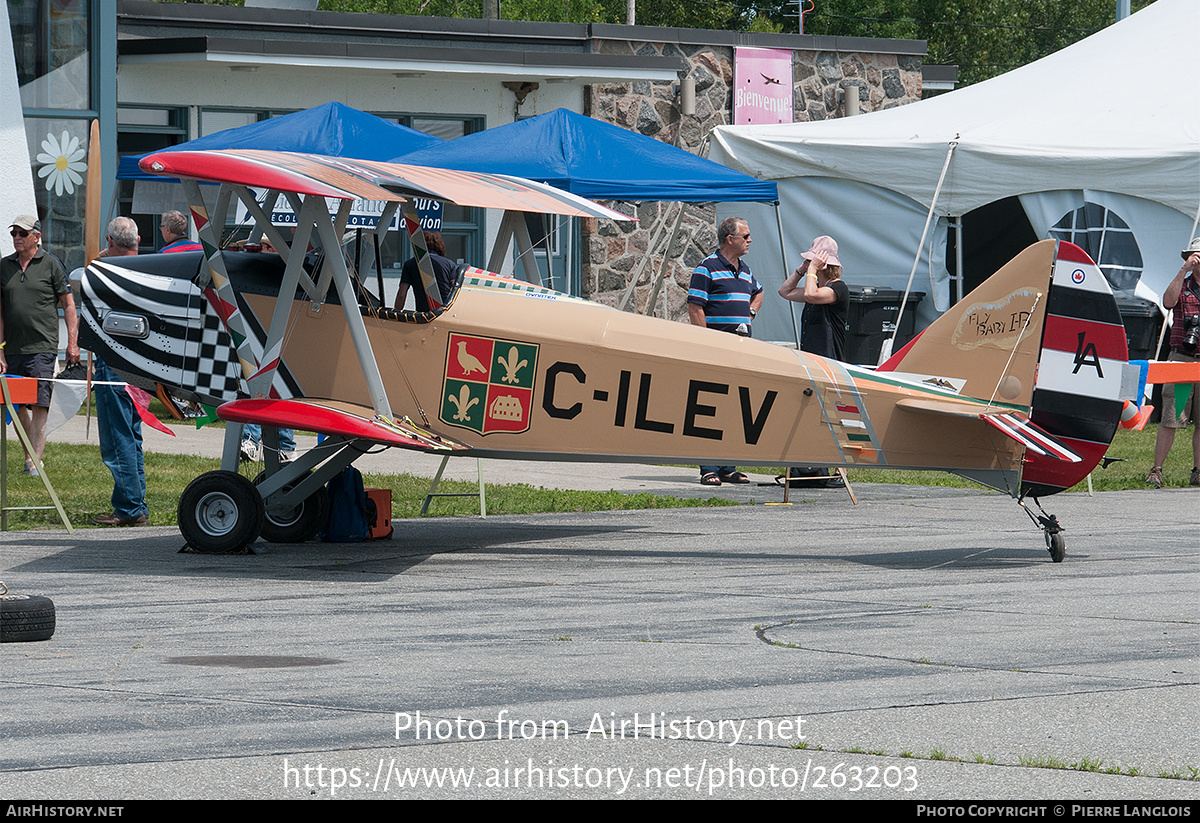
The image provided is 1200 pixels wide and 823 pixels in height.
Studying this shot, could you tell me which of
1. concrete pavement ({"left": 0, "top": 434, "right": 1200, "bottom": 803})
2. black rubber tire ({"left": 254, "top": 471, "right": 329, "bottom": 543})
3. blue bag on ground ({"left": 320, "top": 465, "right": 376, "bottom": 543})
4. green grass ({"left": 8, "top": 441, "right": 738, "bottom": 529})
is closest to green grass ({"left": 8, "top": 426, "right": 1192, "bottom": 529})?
green grass ({"left": 8, "top": 441, "right": 738, "bottom": 529})

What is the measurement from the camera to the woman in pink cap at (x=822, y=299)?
1345 centimetres

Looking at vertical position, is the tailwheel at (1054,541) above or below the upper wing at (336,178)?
below

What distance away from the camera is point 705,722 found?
5.36 meters

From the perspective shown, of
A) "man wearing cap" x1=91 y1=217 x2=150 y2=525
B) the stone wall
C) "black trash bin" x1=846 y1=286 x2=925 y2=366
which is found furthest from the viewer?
the stone wall

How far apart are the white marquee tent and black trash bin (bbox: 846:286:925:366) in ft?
0.75

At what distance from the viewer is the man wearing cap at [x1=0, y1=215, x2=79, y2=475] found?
12.4m

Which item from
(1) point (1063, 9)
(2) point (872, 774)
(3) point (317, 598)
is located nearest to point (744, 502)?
(3) point (317, 598)

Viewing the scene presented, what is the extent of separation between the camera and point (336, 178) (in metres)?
8.95

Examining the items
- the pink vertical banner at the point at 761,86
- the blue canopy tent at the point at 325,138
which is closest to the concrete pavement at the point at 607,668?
the blue canopy tent at the point at 325,138

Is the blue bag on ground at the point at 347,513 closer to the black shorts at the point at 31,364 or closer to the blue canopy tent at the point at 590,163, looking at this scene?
the black shorts at the point at 31,364

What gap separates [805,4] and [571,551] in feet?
191

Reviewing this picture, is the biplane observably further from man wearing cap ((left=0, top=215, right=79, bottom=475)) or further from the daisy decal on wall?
the daisy decal on wall

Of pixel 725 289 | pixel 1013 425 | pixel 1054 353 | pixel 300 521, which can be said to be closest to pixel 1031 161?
pixel 725 289

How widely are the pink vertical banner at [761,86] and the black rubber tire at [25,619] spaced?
62.6 feet
